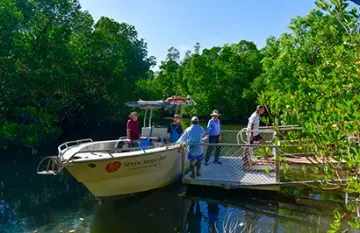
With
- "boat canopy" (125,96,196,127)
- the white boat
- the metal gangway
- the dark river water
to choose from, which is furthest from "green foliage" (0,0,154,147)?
the metal gangway

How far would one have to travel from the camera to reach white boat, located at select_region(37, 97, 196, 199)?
8812mm

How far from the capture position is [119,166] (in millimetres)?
9211

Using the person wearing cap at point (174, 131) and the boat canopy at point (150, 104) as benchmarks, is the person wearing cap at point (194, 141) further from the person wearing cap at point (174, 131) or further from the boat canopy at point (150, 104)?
the boat canopy at point (150, 104)

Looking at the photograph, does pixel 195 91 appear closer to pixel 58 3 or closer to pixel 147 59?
pixel 147 59

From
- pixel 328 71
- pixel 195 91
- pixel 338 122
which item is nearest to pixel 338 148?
pixel 338 122

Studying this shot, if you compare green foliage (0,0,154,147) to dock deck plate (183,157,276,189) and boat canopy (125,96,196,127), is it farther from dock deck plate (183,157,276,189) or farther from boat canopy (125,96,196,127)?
dock deck plate (183,157,276,189)

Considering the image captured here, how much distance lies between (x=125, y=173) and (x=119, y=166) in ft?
1.20

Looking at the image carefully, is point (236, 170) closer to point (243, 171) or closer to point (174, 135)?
point (243, 171)

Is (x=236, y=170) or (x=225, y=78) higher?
(x=225, y=78)

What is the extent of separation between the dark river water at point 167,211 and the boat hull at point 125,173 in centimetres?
53

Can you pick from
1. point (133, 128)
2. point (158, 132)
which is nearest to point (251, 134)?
point (158, 132)

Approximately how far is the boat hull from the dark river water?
0.53m

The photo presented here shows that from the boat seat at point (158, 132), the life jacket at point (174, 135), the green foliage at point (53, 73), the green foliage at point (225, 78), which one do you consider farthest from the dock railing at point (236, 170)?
the green foliage at point (225, 78)

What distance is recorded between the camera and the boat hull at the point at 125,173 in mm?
8938
